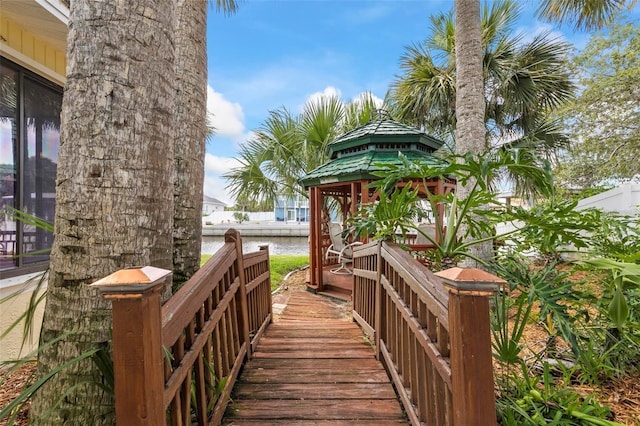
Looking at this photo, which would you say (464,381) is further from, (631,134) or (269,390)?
(631,134)

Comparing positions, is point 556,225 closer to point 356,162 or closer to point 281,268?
point 356,162

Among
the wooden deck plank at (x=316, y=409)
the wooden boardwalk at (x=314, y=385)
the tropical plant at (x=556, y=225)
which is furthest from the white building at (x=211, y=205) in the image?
the tropical plant at (x=556, y=225)

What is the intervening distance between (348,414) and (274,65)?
11.9 meters

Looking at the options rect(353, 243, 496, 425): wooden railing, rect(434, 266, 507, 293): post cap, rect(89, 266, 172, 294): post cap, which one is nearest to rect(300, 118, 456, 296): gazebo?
rect(353, 243, 496, 425): wooden railing

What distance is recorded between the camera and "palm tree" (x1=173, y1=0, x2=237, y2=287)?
2.56m

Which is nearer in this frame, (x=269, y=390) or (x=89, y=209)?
(x=89, y=209)

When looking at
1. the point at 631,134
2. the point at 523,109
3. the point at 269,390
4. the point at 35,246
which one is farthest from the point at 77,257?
the point at 631,134

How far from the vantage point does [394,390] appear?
80.6 inches

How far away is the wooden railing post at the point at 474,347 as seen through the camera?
1.09 meters

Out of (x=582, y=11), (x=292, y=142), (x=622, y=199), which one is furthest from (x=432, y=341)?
(x=292, y=142)

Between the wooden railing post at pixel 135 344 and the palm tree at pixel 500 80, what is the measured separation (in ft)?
22.4

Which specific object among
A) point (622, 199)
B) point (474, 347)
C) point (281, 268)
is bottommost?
point (281, 268)

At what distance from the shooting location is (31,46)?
3.43 metres

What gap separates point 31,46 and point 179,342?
4256 mm
